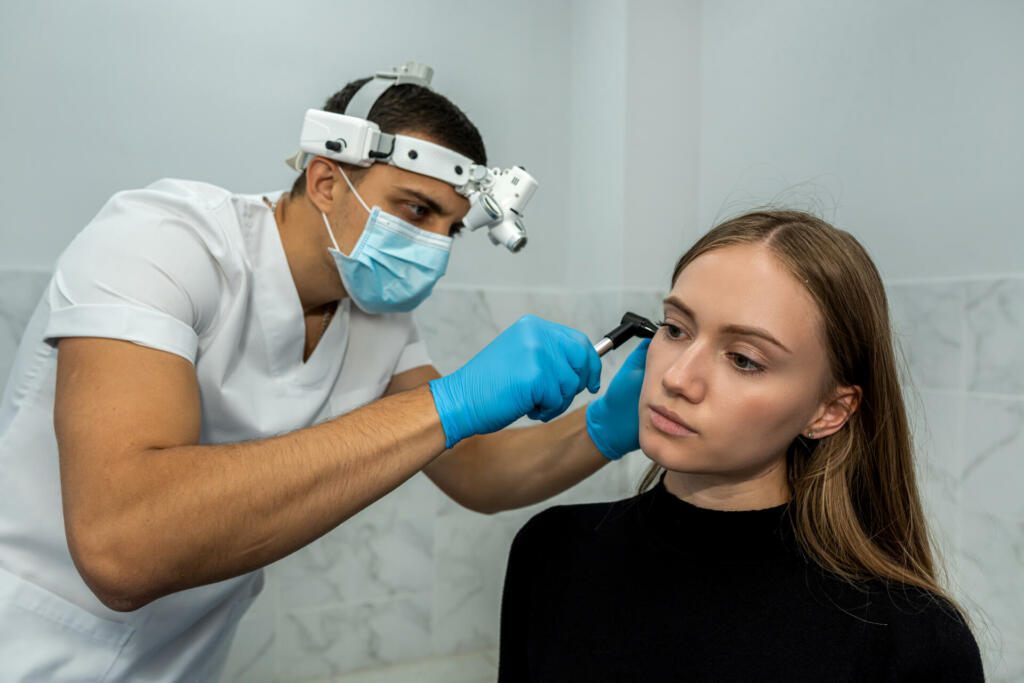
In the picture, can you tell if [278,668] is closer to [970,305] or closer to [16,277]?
[16,277]

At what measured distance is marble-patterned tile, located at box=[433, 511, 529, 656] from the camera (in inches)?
82.9

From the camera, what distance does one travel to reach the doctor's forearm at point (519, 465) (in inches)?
53.1

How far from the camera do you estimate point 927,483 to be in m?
1.48

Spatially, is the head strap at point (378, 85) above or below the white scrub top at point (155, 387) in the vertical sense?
above

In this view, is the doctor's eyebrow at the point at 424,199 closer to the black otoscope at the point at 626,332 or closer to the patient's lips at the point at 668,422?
the black otoscope at the point at 626,332

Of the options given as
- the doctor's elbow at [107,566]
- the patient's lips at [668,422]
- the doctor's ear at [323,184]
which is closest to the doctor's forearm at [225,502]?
the doctor's elbow at [107,566]

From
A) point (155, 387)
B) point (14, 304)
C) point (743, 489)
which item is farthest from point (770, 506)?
point (14, 304)

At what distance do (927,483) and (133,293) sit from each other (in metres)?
1.51

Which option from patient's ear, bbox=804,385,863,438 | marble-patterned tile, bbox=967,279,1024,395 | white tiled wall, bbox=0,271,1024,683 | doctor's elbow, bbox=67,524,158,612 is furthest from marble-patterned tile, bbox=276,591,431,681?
marble-patterned tile, bbox=967,279,1024,395

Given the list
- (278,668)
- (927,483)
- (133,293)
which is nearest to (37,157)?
(133,293)

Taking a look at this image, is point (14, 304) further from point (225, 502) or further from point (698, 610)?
point (698, 610)

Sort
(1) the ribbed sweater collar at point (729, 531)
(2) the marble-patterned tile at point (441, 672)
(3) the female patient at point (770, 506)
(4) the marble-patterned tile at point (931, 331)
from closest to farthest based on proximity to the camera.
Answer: (3) the female patient at point (770, 506) → (1) the ribbed sweater collar at point (729, 531) → (4) the marble-patterned tile at point (931, 331) → (2) the marble-patterned tile at point (441, 672)

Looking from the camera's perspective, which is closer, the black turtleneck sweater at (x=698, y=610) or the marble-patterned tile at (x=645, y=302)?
the black turtleneck sweater at (x=698, y=610)

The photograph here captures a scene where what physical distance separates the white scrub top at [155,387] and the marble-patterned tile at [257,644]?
52cm
